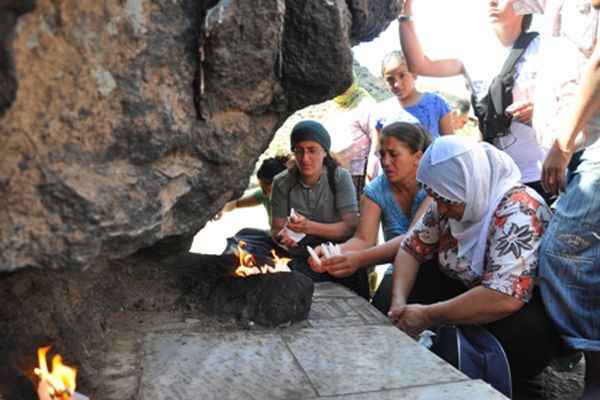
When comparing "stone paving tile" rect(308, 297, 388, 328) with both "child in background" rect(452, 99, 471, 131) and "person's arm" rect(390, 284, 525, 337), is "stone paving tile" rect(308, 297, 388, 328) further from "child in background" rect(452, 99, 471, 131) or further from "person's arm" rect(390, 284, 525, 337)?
"child in background" rect(452, 99, 471, 131)

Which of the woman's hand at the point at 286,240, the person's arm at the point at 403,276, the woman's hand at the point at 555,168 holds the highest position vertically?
the woman's hand at the point at 555,168

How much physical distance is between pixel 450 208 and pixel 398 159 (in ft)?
2.52

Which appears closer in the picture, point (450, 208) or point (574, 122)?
point (574, 122)

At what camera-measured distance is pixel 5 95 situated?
1.35 m

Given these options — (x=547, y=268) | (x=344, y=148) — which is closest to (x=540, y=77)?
(x=547, y=268)

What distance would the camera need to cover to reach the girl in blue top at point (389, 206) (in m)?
3.17

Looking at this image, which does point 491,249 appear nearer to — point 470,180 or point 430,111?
point 470,180

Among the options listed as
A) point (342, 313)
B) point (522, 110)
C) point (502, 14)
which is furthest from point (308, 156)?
point (502, 14)

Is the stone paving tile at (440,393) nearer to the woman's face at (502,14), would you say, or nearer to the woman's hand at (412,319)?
the woman's hand at (412,319)

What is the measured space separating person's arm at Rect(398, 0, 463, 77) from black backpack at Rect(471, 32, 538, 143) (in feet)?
1.38

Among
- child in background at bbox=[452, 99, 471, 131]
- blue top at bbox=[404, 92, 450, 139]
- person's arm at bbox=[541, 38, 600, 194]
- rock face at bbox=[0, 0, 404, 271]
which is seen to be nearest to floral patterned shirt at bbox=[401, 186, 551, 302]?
person's arm at bbox=[541, 38, 600, 194]

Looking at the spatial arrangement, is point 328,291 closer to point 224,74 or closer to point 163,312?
point 163,312

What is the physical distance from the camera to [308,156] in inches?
144

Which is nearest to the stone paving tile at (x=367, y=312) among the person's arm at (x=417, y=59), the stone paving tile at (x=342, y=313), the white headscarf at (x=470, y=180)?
the stone paving tile at (x=342, y=313)
